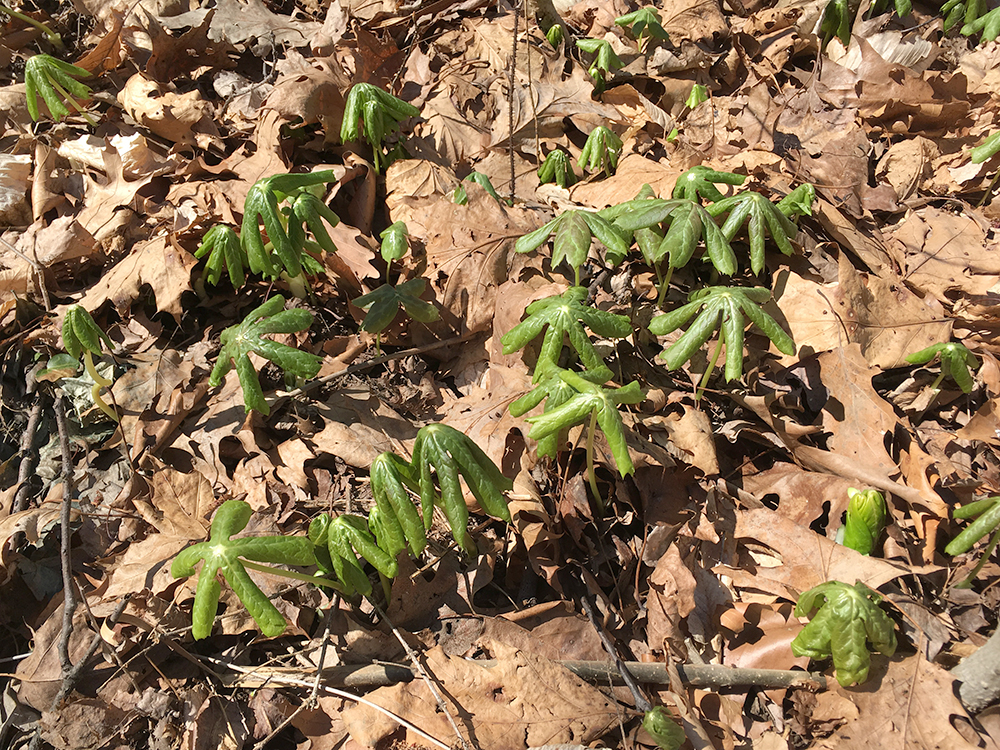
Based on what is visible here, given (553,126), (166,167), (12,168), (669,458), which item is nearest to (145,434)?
(166,167)

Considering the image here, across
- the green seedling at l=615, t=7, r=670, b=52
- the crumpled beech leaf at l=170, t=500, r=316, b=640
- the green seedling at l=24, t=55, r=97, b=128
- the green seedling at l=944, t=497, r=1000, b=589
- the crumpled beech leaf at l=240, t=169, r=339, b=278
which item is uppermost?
the green seedling at l=24, t=55, r=97, b=128

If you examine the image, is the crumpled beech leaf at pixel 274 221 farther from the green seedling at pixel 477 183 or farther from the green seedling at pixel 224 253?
the green seedling at pixel 477 183

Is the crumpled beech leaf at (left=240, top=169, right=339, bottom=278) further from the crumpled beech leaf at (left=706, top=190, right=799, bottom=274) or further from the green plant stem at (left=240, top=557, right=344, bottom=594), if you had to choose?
the crumpled beech leaf at (left=706, top=190, right=799, bottom=274)

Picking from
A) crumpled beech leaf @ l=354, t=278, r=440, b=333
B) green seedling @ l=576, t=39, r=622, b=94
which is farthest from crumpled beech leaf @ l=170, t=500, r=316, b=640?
green seedling @ l=576, t=39, r=622, b=94

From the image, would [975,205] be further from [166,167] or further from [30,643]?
[30,643]

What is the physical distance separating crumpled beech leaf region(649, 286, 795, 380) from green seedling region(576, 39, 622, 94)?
1.85 metres

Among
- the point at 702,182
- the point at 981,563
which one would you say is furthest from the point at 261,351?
the point at 981,563

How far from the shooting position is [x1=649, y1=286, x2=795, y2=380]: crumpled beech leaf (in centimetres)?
196

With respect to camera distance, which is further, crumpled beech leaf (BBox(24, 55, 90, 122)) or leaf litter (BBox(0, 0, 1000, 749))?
crumpled beech leaf (BBox(24, 55, 90, 122))

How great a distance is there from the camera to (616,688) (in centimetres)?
182

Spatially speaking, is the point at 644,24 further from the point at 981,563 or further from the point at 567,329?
the point at 981,563

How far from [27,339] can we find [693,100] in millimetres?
3296

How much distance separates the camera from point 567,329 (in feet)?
6.53

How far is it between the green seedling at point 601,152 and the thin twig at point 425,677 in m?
2.18
